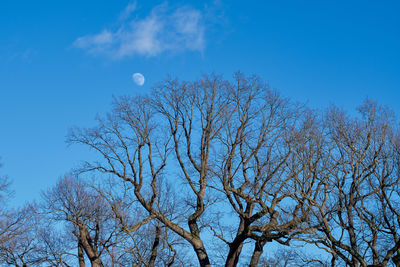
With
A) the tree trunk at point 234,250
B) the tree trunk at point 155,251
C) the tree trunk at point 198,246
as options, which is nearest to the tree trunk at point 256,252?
the tree trunk at point 234,250

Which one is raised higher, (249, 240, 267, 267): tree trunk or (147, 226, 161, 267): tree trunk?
(147, 226, 161, 267): tree trunk

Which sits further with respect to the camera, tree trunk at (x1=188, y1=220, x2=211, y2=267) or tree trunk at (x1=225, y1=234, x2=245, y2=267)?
tree trunk at (x1=188, y1=220, x2=211, y2=267)

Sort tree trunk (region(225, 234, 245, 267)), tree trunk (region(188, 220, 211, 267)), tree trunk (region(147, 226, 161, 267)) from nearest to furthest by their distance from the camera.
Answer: tree trunk (region(225, 234, 245, 267)) → tree trunk (region(188, 220, 211, 267)) → tree trunk (region(147, 226, 161, 267))

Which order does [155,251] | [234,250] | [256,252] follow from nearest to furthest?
[234,250] < [256,252] < [155,251]

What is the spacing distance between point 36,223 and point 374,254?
20.8 meters

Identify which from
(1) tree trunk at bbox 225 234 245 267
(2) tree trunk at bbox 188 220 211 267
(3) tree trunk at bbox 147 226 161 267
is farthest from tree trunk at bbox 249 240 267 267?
(3) tree trunk at bbox 147 226 161 267

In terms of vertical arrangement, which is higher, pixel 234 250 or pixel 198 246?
pixel 198 246

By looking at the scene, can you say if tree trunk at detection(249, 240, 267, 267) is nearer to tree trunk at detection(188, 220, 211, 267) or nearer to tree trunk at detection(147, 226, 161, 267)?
tree trunk at detection(188, 220, 211, 267)

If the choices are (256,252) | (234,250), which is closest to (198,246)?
(234,250)

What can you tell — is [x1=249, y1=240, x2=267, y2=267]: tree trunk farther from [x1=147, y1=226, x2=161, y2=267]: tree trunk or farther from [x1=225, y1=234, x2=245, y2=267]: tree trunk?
[x1=147, y1=226, x2=161, y2=267]: tree trunk

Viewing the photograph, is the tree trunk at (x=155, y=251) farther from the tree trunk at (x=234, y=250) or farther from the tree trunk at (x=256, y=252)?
the tree trunk at (x=256, y=252)

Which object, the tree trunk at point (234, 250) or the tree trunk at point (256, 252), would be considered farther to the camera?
the tree trunk at point (256, 252)

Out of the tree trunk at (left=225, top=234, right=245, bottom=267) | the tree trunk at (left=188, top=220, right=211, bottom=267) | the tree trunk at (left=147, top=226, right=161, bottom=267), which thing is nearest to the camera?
the tree trunk at (left=225, top=234, right=245, bottom=267)

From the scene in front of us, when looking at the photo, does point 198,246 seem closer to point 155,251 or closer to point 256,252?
point 256,252
